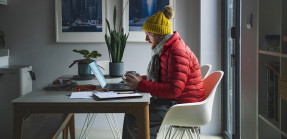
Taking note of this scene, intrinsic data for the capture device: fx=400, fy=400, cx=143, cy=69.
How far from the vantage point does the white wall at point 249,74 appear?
2637mm

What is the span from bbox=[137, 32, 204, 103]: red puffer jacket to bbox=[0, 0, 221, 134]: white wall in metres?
1.79

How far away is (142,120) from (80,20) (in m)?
2.64

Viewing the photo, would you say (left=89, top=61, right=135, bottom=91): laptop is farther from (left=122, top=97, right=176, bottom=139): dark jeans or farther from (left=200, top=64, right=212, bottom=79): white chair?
(left=200, top=64, right=212, bottom=79): white chair

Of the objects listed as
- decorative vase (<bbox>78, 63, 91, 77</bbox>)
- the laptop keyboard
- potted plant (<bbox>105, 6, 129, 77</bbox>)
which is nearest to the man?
the laptop keyboard

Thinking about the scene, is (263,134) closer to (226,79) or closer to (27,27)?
(226,79)

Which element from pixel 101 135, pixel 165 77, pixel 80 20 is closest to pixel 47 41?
pixel 80 20

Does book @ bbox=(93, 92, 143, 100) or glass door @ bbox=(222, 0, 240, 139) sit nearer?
book @ bbox=(93, 92, 143, 100)

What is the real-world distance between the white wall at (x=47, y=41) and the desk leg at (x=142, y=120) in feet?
7.95

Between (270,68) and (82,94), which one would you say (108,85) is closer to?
(82,94)

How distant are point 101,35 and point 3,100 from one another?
134 cm

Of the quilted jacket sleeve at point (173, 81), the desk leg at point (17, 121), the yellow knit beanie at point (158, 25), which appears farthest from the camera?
the yellow knit beanie at point (158, 25)

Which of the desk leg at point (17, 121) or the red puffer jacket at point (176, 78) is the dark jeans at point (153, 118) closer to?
the red puffer jacket at point (176, 78)

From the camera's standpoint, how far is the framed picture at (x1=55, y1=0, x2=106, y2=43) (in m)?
4.76

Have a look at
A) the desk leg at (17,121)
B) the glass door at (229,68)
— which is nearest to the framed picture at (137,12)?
the glass door at (229,68)
